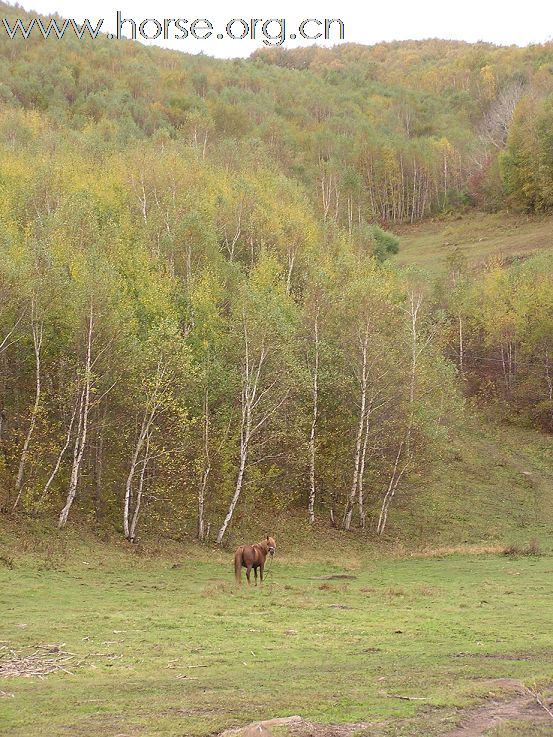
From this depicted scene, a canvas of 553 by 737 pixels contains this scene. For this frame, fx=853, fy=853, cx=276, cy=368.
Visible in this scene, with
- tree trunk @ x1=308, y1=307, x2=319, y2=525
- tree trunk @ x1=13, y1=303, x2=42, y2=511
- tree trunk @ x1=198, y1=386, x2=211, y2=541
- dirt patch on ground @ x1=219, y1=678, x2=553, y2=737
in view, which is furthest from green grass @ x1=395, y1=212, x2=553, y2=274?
dirt patch on ground @ x1=219, y1=678, x2=553, y2=737

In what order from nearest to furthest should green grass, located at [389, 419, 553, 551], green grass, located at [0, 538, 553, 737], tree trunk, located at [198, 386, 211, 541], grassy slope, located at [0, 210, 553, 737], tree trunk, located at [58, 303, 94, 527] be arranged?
green grass, located at [0, 538, 553, 737] → grassy slope, located at [0, 210, 553, 737] → tree trunk, located at [58, 303, 94, 527] → tree trunk, located at [198, 386, 211, 541] → green grass, located at [389, 419, 553, 551]

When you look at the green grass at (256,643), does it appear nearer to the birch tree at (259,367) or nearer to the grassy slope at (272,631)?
the grassy slope at (272,631)

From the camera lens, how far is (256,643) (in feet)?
70.5

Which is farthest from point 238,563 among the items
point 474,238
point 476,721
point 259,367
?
point 474,238

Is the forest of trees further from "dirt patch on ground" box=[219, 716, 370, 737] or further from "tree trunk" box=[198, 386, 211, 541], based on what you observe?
"dirt patch on ground" box=[219, 716, 370, 737]

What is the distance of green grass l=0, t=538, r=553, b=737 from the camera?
49.6ft

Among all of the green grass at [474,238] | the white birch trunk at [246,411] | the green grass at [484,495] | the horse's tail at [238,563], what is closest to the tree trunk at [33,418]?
the white birch trunk at [246,411]

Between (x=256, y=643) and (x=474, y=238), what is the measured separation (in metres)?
121

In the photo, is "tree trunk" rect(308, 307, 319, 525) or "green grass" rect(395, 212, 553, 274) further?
"green grass" rect(395, 212, 553, 274)

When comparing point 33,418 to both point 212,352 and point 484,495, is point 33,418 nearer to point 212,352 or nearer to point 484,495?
point 212,352

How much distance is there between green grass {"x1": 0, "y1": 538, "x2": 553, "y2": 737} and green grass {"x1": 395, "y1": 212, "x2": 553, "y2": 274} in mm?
87112

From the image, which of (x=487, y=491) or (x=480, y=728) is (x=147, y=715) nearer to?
(x=480, y=728)

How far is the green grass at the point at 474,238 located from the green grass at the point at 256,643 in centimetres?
8711

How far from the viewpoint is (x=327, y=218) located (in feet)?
365
